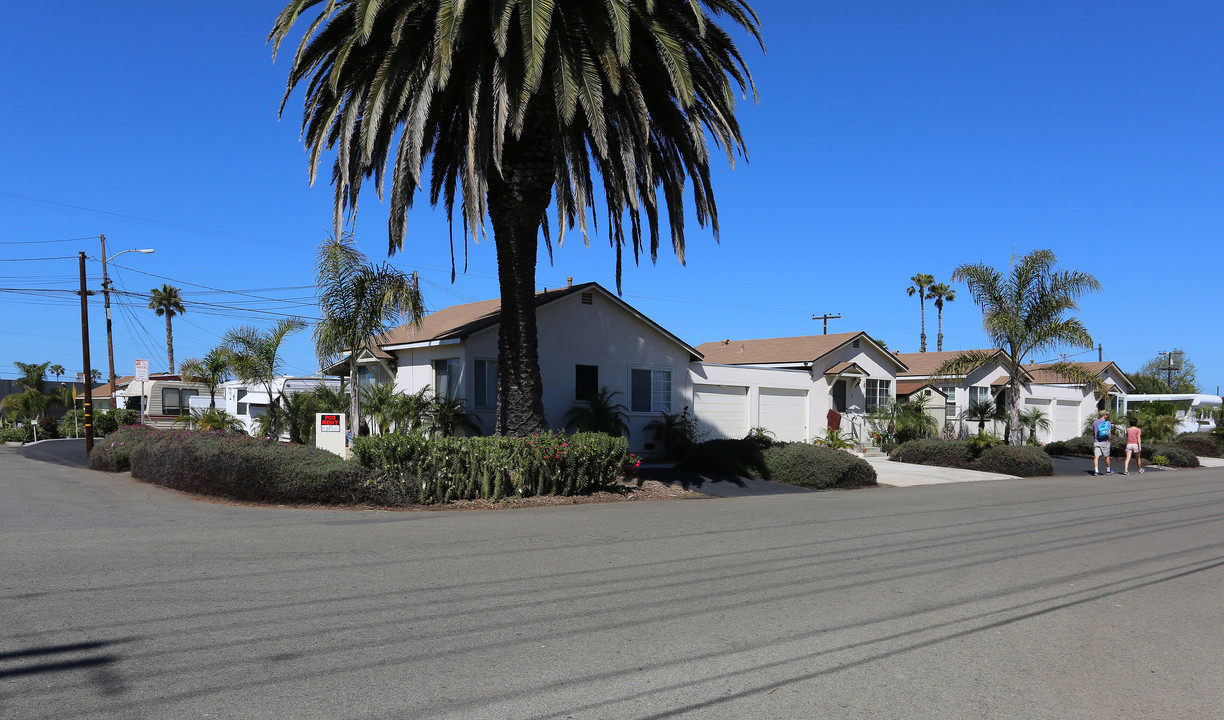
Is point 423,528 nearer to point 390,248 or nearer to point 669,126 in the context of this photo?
point 390,248

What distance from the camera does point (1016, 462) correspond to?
73.9ft

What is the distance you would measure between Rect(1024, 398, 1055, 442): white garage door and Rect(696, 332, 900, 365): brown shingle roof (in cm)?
1168

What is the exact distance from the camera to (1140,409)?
129ft

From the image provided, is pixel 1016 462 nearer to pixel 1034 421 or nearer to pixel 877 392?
pixel 877 392

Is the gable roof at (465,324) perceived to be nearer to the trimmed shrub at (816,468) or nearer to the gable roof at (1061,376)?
the trimmed shrub at (816,468)

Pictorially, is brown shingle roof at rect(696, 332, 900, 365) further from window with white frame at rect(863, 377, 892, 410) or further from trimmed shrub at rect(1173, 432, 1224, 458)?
trimmed shrub at rect(1173, 432, 1224, 458)

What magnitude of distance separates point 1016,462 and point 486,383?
14.1m

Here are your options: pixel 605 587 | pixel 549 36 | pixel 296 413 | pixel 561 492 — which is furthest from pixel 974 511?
pixel 296 413

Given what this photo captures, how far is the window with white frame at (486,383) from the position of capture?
2017 centimetres

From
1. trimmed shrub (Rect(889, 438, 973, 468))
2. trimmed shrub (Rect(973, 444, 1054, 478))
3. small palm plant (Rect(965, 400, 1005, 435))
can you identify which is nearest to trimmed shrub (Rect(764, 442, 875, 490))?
trimmed shrub (Rect(973, 444, 1054, 478))

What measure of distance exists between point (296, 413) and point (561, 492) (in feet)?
32.3

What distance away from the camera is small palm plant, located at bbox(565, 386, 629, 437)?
808 inches

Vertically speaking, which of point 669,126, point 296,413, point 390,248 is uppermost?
point 669,126

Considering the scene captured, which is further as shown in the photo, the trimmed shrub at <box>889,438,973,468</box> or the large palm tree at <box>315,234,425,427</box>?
the trimmed shrub at <box>889,438,973,468</box>
